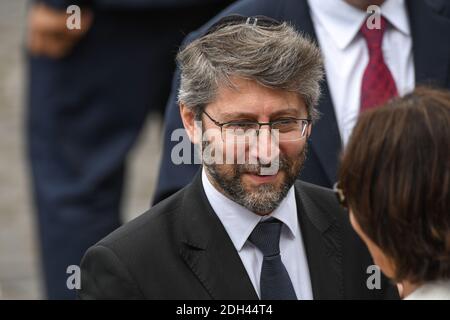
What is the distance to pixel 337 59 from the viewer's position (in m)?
3.58

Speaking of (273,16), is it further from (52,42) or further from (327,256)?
(52,42)

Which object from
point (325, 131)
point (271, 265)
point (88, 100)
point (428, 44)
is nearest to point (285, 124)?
point (271, 265)

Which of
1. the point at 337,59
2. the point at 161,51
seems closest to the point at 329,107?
the point at 337,59

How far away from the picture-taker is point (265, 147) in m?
2.77

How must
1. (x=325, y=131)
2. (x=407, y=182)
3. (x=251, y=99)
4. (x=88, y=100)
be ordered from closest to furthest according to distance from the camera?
1. (x=407, y=182)
2. (x=251, y=99)
3. (x=325, y=131)
4. (x=88, y=100)

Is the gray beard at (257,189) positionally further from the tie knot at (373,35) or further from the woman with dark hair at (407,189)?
the tie knot at (373,35)

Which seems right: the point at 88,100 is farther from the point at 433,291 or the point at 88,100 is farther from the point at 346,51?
the point at 433,291

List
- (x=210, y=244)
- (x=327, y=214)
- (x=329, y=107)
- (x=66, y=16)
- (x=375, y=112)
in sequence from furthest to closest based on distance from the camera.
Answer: (x=66, y=16) → (x=329, y=107) → (x=327, y=214) → (x=210, y=244) → (x=375, y=112)

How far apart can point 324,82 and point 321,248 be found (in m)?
0.74

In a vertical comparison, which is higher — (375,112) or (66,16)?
(66,16)

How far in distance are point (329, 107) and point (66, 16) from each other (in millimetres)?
1611

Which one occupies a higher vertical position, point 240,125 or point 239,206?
point 240,125

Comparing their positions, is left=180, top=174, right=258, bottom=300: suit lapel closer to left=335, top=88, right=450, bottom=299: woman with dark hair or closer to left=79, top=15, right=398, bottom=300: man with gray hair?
left=79, top=15, right=398, bottom=300: man with gray hair

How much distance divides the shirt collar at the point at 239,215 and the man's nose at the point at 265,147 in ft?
0.42
